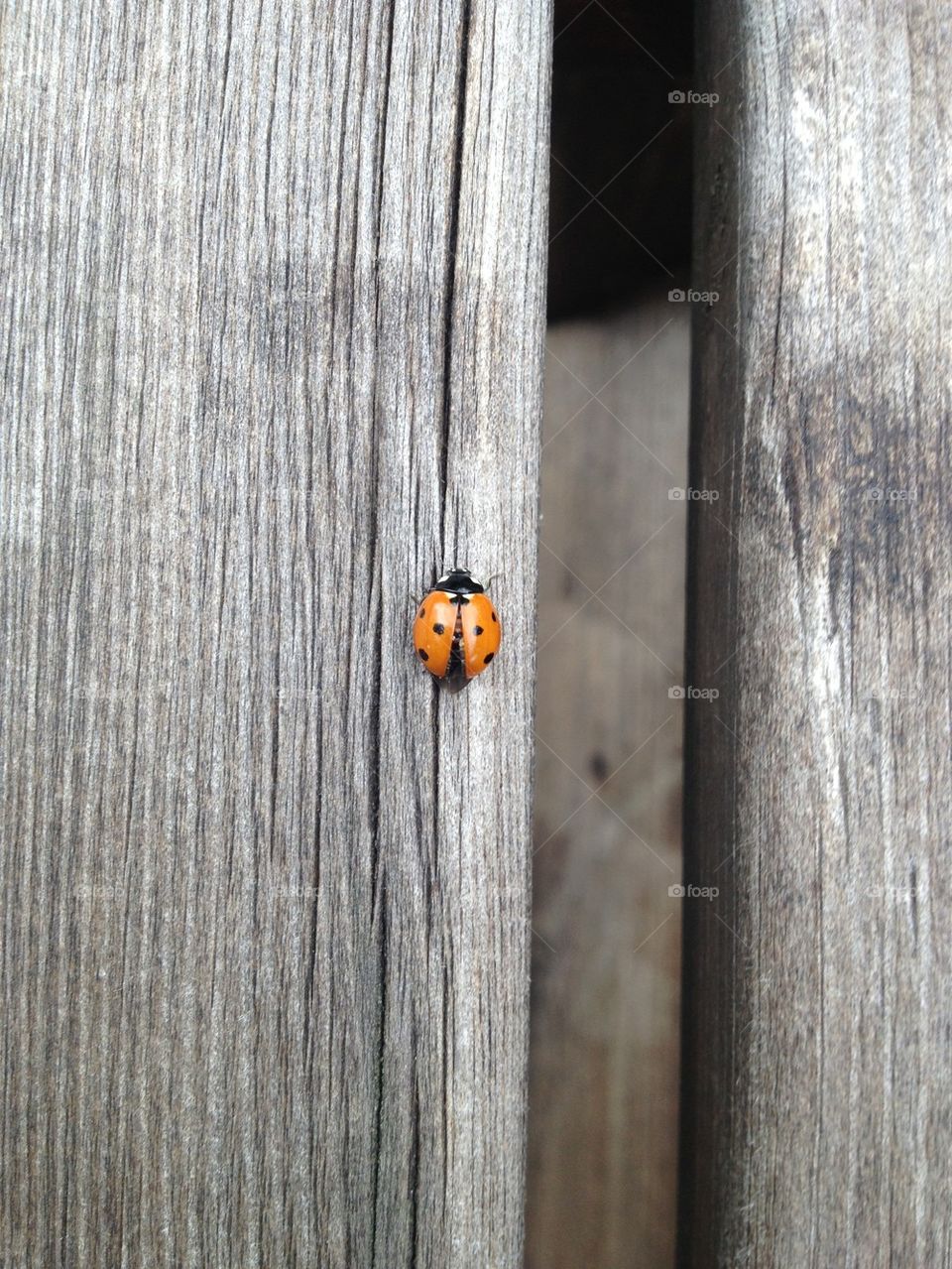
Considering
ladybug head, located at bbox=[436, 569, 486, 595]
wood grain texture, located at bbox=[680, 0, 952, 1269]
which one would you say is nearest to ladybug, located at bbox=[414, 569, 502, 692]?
ladybug head, located at bbox=[436, 569, 486, 595]

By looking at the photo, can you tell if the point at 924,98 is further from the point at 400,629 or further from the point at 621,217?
the point at 400,629

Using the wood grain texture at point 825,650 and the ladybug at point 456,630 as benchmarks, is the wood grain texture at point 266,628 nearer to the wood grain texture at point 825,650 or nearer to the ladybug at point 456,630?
the ladybug at point 456,630

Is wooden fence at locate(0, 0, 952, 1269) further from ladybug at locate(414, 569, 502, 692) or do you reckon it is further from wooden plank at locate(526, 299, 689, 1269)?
wooden plank at locate(526, 299, 689, 1269)

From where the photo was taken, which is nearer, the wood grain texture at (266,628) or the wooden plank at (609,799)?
the wood grain texture at (266,628)

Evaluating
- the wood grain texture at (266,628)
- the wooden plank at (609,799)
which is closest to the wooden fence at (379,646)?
the wood grain texture at (266,628)

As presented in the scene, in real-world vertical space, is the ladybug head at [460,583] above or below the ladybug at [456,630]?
above

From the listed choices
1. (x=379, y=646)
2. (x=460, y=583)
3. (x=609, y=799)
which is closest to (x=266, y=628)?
(x=379, y=646)

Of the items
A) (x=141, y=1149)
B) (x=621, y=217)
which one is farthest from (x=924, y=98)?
(x=141, y=1149)

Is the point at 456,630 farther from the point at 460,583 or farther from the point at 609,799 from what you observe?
the point at 609,799
